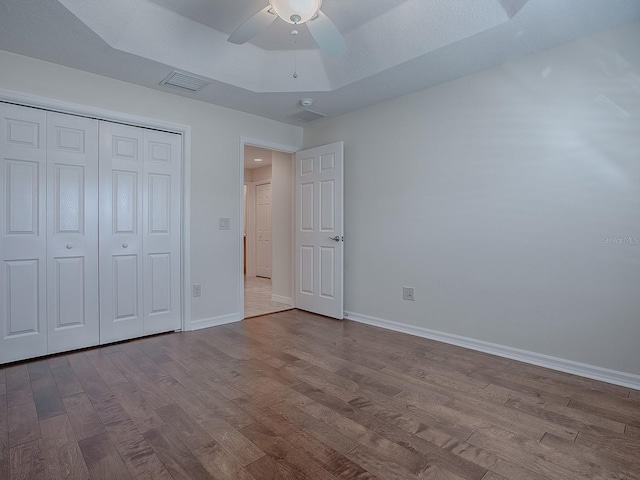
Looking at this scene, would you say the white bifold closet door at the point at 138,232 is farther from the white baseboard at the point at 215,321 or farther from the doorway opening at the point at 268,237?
the doorway opening at the point at 268,237

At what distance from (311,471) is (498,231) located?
7.79 ft

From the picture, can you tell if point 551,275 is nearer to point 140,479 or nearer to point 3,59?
point 140,479

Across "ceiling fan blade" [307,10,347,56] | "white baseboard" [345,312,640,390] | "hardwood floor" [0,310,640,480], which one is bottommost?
"hardwood floor" [0,310,640,480]

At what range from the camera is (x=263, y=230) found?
8.14 metres

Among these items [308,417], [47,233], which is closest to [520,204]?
[308,417]

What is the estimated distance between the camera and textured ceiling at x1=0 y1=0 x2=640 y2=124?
232 centimetres

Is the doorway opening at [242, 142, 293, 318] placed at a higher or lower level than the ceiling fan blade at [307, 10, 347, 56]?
lower

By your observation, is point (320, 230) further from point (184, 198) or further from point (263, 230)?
point (263, 230)

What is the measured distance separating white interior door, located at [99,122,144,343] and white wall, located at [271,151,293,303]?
80.6 inches

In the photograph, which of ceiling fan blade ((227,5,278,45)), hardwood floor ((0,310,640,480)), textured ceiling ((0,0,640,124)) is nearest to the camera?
hardwood floor ((0,310,640,480))

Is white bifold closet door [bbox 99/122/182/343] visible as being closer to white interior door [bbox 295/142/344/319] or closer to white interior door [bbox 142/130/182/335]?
white interior door [bbox 142/130/182/335]

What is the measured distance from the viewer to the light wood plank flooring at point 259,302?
14.9 feet

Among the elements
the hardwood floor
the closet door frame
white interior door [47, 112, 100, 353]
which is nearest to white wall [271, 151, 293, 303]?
the closet door frame

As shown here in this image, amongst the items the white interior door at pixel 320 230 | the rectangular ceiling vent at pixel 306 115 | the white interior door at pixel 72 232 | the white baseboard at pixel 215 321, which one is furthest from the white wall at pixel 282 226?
the white interior door at pixel 72 232
